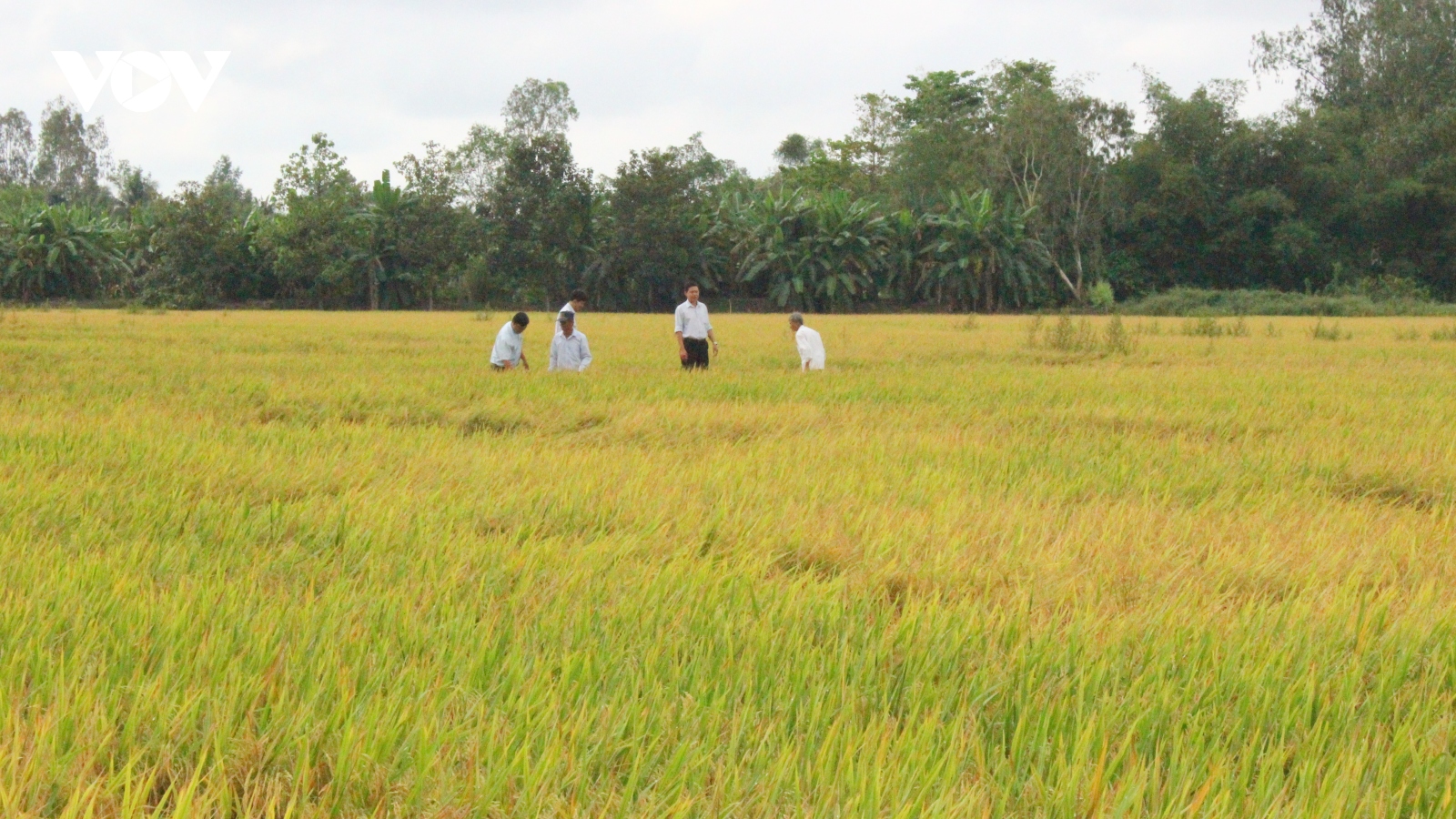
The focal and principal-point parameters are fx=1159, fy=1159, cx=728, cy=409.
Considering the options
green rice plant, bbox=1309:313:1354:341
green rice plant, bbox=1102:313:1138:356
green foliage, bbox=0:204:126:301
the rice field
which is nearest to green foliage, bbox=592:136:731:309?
green foliage, bbox=0:204:126:301

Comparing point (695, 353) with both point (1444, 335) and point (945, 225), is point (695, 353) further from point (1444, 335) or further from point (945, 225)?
point (945, 225)

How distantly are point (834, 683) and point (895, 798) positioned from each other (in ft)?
2.00

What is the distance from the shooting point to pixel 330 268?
4062cm

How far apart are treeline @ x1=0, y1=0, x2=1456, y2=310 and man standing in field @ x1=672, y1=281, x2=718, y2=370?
96.9 feet

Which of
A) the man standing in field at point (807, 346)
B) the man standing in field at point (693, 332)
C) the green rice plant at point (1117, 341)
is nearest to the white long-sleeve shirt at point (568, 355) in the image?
the man standing in field at point (693, 332)

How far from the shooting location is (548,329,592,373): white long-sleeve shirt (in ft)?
37.6

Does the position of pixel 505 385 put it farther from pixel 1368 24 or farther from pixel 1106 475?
pixel 1368 24

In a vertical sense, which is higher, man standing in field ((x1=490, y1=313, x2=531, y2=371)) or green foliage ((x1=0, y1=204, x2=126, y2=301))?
green foliage ((x1=0, y1=204, x2=126, y2=301))

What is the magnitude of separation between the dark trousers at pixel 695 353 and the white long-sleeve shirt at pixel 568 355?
45.1 inches

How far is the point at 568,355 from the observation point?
11500 mm

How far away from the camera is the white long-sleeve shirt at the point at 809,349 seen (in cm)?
1193

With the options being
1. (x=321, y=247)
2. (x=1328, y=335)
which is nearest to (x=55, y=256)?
(x=321, y=247)

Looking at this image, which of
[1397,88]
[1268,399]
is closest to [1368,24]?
[1397,88]

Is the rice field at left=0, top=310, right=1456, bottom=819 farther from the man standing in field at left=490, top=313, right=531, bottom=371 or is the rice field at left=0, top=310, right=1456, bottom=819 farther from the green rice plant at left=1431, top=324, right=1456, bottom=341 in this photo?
the green rice plant at left=1431, top=324, right=1456, bottom=341
